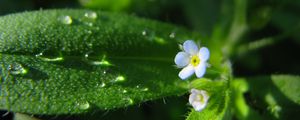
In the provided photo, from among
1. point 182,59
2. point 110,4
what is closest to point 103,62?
point 182,59

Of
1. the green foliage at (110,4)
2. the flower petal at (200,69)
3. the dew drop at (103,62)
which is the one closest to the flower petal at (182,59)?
the flower petal at (200,69)

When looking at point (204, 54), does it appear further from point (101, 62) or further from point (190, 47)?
point (101, 62)

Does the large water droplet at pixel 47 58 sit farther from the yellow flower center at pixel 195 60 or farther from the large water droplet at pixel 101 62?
the yellow flower center at pixel 195 60

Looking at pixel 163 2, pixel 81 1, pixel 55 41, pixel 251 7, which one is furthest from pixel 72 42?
pixel 251 7

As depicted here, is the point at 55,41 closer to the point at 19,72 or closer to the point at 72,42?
the point at 72,42

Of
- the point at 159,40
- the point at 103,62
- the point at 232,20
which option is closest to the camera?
the point at 103,62

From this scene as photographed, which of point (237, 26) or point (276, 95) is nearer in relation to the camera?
point (276, 95)

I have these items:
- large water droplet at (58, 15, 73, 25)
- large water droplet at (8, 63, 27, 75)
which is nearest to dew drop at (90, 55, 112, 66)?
large water droplet at (58, 15, 73, 25)
